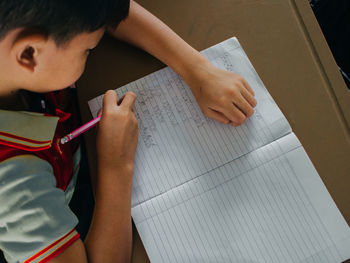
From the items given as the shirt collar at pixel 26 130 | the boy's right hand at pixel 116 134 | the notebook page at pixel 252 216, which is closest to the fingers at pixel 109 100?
the boy's right hand at pixel 116 134

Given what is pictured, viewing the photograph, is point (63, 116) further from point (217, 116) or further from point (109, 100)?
point (217, 116)

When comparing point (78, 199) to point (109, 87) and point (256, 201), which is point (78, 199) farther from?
point (256, 201)

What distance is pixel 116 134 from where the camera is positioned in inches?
24.5

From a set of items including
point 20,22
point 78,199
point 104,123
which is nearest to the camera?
point 20,22

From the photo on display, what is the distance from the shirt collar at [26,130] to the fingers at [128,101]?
0.15 meters

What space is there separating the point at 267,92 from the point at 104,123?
13.7 inches

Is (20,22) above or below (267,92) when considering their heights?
above

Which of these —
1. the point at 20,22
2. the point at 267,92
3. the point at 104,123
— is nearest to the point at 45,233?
the point at 104,123

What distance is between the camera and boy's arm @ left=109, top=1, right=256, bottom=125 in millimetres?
624

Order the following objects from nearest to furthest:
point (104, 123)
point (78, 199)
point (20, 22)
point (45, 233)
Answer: point (20, 22) < point (45, 233) < point (104, 123) < point (78, 199)

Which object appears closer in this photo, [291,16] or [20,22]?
[20,22]

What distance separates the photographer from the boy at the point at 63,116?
43 cm

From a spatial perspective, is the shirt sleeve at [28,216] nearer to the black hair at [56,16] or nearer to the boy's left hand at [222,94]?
the black hair at [56,16]

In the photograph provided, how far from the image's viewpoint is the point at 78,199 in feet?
2.54
